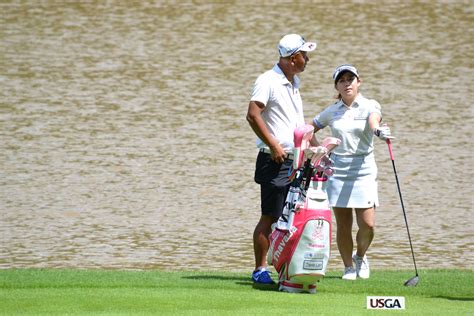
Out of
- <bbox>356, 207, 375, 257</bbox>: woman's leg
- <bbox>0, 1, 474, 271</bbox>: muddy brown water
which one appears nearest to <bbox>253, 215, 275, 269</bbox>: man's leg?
<bbox>356, 207, 375, 257</bbox>: woman's leg

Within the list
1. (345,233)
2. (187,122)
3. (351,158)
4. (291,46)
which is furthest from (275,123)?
(187,122)

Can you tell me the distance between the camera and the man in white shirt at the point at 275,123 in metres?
9.20

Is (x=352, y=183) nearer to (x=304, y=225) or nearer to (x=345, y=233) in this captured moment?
(x=345, y=233)

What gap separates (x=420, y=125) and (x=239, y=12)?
25.5 ft

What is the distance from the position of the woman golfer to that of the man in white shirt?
41 centimetres

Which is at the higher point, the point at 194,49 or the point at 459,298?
the point at 459,298

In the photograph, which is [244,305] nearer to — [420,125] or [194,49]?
[420,125]

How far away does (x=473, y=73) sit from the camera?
70.9ft

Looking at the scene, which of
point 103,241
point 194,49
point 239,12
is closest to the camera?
point 103,241

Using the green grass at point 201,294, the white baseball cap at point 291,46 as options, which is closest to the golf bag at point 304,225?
the green grass at point 201,294

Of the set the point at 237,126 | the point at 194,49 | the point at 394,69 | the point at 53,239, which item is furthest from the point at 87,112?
the point at 53,239

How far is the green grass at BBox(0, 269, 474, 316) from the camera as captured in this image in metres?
7.91

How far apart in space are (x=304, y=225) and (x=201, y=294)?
86cm

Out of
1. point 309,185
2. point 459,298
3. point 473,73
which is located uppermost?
point 309,185
